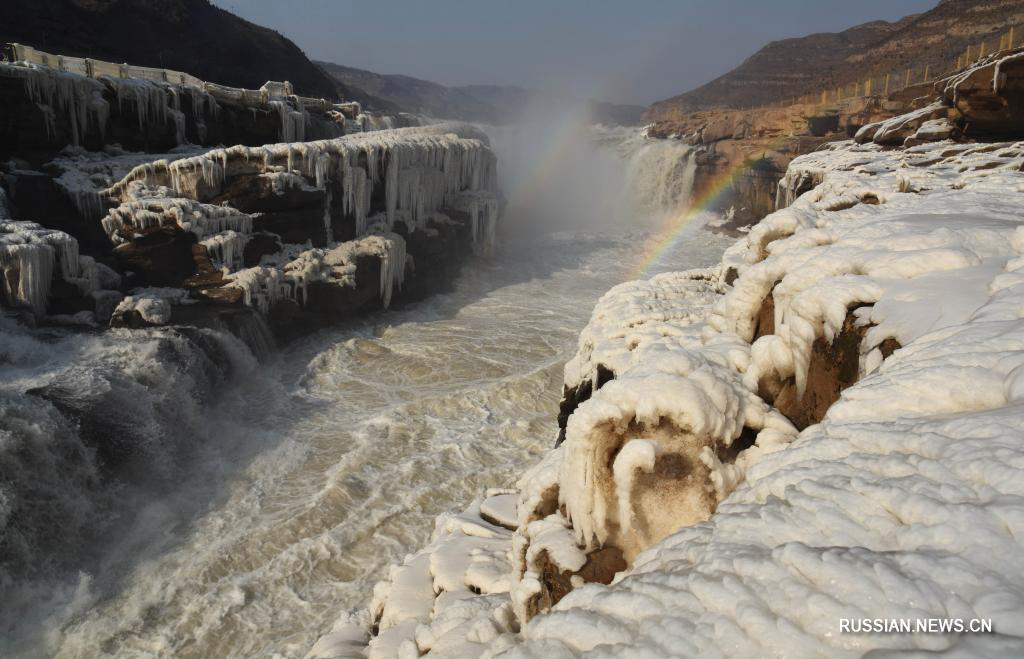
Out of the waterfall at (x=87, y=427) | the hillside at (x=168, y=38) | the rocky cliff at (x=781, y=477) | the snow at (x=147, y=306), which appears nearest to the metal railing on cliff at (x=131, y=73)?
the snow at (x=147, y=306)

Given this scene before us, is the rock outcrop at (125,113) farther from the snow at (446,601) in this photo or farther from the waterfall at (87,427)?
the snow at (446,601)

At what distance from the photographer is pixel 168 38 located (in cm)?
4709

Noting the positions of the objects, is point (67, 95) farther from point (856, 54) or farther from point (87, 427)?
point (856, 54)

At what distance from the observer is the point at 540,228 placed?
3127 cm

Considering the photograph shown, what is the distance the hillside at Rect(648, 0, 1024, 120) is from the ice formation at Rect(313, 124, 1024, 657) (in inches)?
1376

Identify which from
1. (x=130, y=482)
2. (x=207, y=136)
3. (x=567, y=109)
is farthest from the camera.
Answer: (x=567, y=109)

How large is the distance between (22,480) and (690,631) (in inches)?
334

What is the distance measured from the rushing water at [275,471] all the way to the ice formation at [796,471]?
239cm

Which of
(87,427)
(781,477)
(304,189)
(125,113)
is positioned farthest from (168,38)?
(781,477)

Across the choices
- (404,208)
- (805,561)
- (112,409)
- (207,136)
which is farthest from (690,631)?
(207,136)

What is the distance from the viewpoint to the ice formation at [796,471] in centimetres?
174

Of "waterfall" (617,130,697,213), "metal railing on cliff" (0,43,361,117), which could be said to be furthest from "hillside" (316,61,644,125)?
"metal railing on cliff" (0,43,361,117)

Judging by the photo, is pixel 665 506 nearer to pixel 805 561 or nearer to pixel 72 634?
pixel 805 561

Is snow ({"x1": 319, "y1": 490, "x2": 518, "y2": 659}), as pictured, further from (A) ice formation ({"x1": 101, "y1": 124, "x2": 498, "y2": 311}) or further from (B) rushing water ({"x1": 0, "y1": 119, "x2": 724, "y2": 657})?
(A) ice formation ({"x1": 101, "y1": 124, "x2": 498, "y2": 311})
